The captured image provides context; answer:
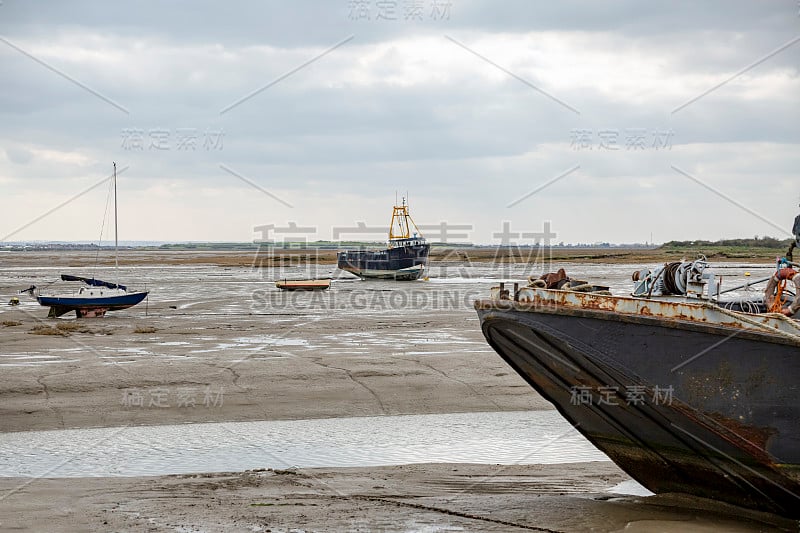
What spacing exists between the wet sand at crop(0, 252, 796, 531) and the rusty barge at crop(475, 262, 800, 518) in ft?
1.41

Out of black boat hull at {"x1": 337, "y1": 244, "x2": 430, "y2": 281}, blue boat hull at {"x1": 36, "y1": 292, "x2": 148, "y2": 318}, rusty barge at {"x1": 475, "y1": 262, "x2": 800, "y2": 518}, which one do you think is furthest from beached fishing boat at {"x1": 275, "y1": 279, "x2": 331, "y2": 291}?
rusty barge at {"x1": 475, "y1": 262, "x2": 800, "y2": 518}

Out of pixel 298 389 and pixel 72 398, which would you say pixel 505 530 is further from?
pixel 72 398

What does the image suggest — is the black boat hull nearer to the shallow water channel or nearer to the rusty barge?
the shallow water channel

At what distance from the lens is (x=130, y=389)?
13.7 metres

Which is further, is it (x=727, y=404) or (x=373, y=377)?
(x=373, y=377)

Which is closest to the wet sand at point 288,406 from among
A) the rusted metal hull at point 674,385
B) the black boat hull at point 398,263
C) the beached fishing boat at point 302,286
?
the rusted metal hull at point 674,385

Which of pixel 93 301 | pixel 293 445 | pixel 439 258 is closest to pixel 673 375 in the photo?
pixel 293 445

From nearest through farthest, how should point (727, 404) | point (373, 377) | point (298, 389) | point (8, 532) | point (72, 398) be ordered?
point (8, 532) < point (727, 404) < point (72, 398) < point (298, 389) < point (373, 377)

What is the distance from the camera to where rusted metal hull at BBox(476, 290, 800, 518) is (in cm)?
714

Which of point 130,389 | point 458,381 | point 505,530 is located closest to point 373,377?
point 458,381

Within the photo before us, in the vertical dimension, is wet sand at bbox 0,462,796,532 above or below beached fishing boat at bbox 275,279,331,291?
below

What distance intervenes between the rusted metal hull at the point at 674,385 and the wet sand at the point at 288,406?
379 mm

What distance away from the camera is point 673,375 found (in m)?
7.44

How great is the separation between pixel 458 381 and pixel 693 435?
7.04 meters
